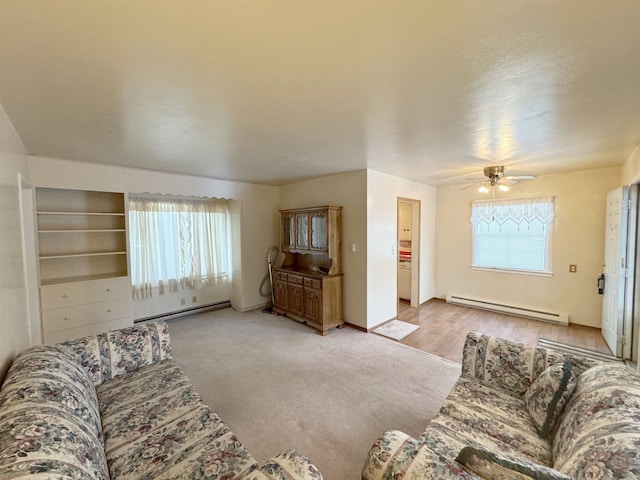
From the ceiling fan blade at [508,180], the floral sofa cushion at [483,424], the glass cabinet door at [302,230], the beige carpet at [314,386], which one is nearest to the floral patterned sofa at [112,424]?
the floral sofa cushion at [483,424]

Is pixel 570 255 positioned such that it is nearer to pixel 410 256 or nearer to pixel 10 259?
pixel 410 256

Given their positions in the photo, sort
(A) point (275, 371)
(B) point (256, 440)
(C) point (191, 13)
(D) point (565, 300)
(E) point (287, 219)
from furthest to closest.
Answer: (E) point (287, 219), (D) point (565, 300), (A) point (275, 371), (B) point (256, 440), (C) point (191, 13)

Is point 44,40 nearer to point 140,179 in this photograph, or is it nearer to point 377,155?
point 377,155

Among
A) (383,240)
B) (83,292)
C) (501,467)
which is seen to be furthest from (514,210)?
(83,292)

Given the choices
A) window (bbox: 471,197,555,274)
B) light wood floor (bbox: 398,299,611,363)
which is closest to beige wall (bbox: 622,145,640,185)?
window (bbox: 471,197,555,274)

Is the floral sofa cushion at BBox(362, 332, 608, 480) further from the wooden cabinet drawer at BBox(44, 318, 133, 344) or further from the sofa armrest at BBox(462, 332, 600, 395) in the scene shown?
the wooden cabinet drawer at BBox(44, 318, 133, 344)

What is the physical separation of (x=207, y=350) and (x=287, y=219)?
247cm

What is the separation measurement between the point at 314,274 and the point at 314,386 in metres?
1.86

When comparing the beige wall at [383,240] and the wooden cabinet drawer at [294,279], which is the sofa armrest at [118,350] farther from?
the beige wall at [383,240]

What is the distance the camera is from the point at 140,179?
153 inches

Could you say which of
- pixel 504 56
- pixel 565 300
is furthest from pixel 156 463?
pixel 565 300

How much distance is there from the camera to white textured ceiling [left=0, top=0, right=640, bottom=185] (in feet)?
3.45

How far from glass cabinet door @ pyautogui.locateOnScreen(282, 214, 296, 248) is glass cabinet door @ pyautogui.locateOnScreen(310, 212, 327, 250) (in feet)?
1.68

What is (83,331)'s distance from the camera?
344 cm
